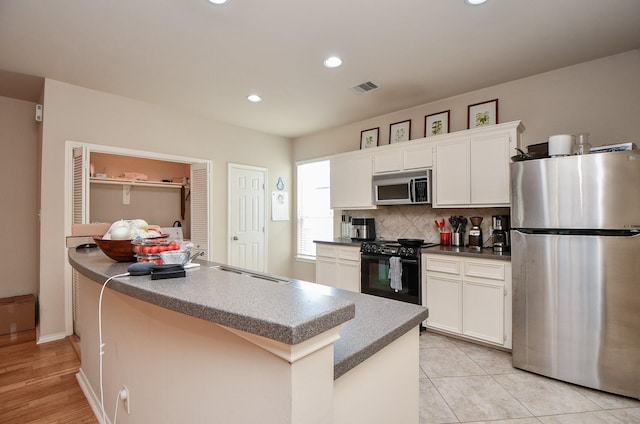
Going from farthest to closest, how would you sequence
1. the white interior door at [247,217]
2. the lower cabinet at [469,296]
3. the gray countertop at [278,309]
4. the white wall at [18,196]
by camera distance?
the white interior door at [247,217] < the white wall at [18,196] < the lower cabinet at [469,296] < the gray countertop at [278,309]

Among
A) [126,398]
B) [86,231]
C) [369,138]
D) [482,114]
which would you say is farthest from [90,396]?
[482,114]

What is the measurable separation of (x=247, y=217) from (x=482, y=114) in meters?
3.54

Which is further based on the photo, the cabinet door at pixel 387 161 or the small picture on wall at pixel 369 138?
the small picture on wall at pixel 369 138

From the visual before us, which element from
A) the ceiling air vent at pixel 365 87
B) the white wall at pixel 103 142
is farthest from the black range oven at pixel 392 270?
the white wall at pixel 103 142

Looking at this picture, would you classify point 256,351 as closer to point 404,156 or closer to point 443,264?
point 443,264

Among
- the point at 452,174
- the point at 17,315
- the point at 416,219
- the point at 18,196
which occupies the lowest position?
the point at 17,315

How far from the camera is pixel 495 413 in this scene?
200cm

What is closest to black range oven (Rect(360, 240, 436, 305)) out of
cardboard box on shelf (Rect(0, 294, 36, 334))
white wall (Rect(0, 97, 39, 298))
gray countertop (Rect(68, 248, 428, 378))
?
gray countertop (Rect(68, 248, 428, 378))

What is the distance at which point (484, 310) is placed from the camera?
2881 millimetres

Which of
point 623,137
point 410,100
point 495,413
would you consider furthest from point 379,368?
point 410,100

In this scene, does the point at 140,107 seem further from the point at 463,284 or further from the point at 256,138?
the point at 463,284

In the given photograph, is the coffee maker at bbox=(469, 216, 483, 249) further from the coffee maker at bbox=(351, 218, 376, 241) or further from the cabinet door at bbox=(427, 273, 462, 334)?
the coffee maker at bbox=(351, 218, 376, 241)

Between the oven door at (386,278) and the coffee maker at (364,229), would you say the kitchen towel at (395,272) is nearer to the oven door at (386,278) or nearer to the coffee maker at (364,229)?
the oven door at (386,278)

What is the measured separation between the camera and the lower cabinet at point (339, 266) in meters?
3.91
